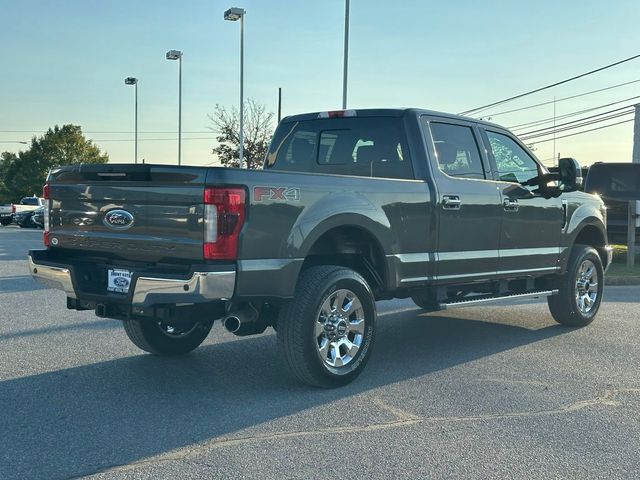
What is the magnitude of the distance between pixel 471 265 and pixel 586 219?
2239 mm

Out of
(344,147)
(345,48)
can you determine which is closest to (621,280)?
(344,147)

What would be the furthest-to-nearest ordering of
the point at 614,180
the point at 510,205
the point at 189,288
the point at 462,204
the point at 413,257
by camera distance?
the point at 614,180, the point at 510,205, the point at 462,204, the point at 413,257, the point at 189,288

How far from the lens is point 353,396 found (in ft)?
16.8

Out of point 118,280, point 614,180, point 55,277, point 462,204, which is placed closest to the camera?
point 118,280

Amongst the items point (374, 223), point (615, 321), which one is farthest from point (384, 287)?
point (615, 321)

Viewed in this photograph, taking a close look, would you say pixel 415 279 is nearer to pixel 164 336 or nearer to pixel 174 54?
pixel 164 336

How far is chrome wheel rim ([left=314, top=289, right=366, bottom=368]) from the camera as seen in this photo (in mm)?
5281

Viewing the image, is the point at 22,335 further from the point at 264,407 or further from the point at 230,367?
the point at 264,407

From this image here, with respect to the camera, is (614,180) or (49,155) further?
(49,155)

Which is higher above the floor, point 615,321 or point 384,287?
point 384,287

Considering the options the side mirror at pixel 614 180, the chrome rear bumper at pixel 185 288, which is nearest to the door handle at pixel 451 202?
the chrome rear bumper at pixel 185 288

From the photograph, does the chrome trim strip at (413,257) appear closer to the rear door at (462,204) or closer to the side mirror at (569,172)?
the rear door at (462,204)

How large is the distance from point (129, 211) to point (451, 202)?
2.70 meters

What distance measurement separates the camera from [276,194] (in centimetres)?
483
